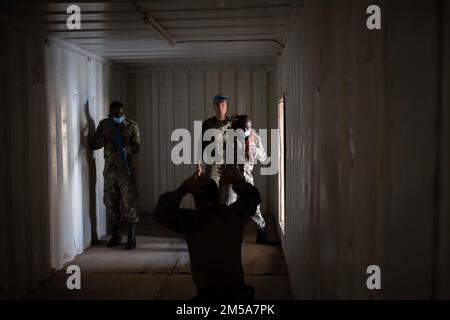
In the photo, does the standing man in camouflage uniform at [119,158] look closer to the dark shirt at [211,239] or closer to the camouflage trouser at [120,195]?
the camouflage trouser at [120,195]

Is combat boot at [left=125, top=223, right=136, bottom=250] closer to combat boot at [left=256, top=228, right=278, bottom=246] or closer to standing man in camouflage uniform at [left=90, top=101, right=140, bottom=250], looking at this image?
standing man in camouflage uniform at [left=90, top=101, right=140, bottom=250]

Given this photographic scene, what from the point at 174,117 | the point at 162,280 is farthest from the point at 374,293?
the point at 174,117

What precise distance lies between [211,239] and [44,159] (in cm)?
305

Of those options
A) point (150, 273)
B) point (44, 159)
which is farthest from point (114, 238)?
point (44, 159)

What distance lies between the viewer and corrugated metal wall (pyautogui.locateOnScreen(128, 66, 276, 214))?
854cm

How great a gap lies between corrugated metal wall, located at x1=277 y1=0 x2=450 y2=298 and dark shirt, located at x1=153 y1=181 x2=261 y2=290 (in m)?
0.53

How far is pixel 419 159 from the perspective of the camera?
138cm

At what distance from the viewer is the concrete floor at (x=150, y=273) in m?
4.69

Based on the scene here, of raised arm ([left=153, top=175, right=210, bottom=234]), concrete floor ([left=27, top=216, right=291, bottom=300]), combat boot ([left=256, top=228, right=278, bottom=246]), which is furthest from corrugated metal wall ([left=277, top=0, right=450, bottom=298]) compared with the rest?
combat boot ([left=256, top=228, right=278, bottom=246])

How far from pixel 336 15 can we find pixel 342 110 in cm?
49

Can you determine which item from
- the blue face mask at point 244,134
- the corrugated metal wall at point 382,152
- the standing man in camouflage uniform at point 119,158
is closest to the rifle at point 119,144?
the standing man in camouflage uniform at point 119,158

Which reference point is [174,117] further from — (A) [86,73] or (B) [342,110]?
(B) [342,110]

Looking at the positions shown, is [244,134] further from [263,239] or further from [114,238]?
[114,238]

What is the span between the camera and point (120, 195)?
22.1 ft
